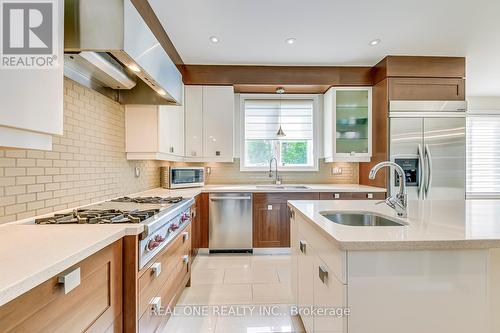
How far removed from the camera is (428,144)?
3.28m

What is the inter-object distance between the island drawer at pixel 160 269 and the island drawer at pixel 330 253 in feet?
3.07

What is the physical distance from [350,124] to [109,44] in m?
3.22

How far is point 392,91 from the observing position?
3289 mm

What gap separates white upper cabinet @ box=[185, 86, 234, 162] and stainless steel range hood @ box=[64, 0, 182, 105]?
167cm

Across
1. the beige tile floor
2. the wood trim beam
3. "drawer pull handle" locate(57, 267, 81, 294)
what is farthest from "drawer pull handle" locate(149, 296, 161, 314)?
the wood trim beam

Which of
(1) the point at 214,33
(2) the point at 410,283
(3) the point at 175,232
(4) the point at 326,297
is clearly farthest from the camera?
(1) the point at 214,33

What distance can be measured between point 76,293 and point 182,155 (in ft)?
8.80

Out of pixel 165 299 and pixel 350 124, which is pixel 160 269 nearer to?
pixel 165 299

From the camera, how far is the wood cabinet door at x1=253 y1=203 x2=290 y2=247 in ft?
11.2

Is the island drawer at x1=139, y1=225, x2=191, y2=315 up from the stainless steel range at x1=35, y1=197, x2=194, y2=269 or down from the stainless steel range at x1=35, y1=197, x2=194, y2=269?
down

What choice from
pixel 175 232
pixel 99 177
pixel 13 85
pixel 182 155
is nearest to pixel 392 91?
pixel 182 155

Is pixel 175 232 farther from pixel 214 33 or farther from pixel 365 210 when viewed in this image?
pixel 214 33

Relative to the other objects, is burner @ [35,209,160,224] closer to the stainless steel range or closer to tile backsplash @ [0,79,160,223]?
the stainless steel range

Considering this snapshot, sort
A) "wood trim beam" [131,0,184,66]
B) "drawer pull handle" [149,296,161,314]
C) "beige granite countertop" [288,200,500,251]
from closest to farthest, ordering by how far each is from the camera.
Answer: "beige granite countertop" [288,200,500,251]
"drawer pull handle" [149,296,161,314]
"wood trim beam" [131,0,184,66]
